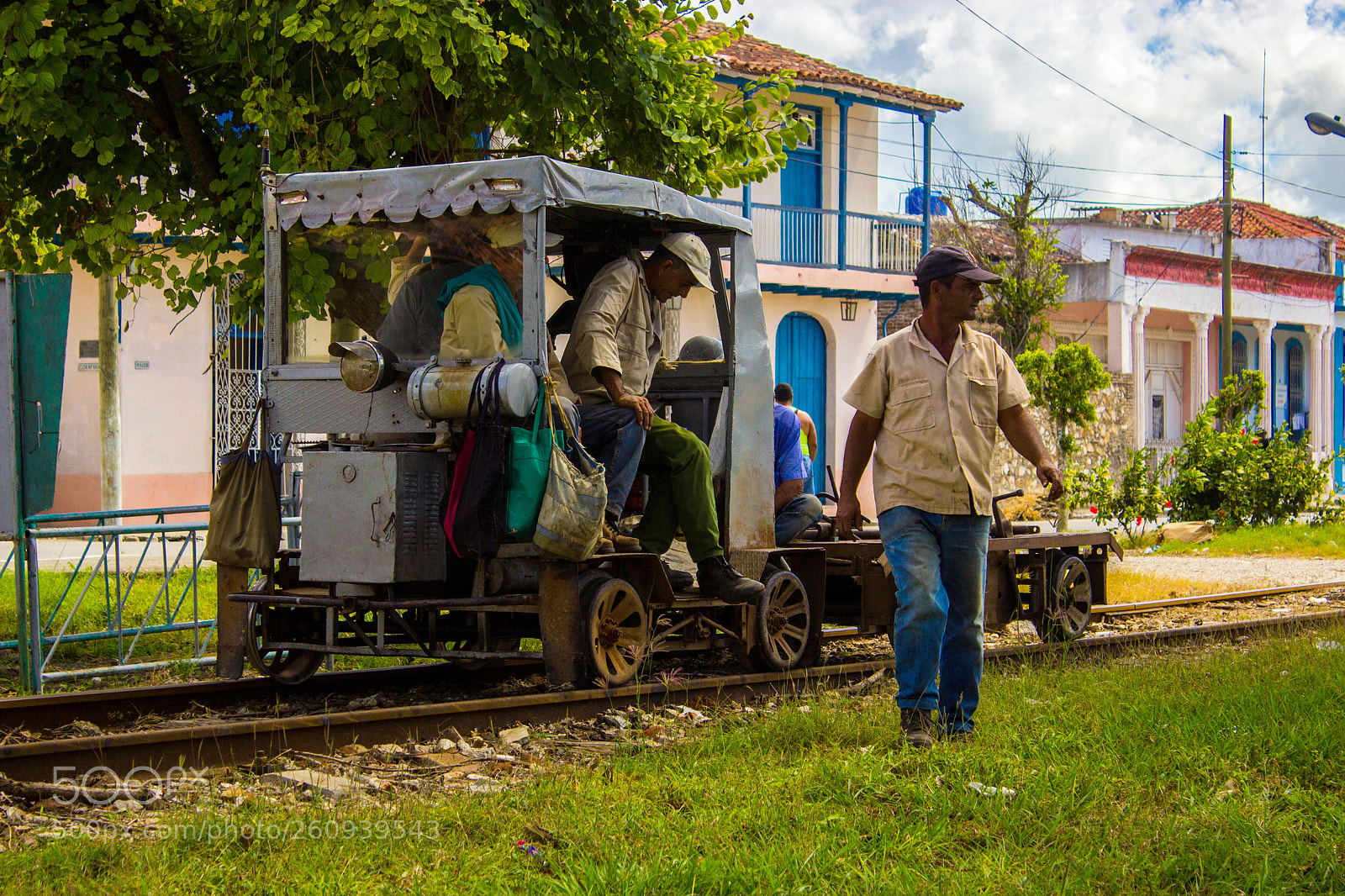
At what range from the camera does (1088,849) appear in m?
3.82

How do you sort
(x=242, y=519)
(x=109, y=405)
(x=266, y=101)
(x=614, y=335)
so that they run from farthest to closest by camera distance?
(x=109, y=405), (x=266, y=101), (x=614, y=335), (x=242, y=519)

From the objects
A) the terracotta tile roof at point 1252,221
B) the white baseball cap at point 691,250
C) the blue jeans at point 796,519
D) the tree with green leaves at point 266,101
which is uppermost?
the terracotta tile roof at point 1252,221

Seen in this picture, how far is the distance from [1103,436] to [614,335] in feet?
76.7

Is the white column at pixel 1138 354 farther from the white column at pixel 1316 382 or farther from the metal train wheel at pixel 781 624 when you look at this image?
the metal train wheel at pixel 781 624

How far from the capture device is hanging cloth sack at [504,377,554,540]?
570 cm

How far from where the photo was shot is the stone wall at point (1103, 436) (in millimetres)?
25000

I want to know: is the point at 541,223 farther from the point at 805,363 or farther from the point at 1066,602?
the point at 805,363

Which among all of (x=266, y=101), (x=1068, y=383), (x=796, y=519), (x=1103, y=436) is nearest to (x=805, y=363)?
(x=1068, y=383)

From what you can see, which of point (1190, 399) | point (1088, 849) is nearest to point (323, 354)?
→ point (1088, 849)

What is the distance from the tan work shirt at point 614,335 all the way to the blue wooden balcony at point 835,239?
14.6 meters

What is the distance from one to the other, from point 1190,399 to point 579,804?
34.1m

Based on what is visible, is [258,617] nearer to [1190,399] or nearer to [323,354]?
[323,354]

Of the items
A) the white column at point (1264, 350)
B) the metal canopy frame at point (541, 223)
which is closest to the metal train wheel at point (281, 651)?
the metal canopy frame at point (541, 223)

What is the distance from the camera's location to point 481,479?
5.63 m
